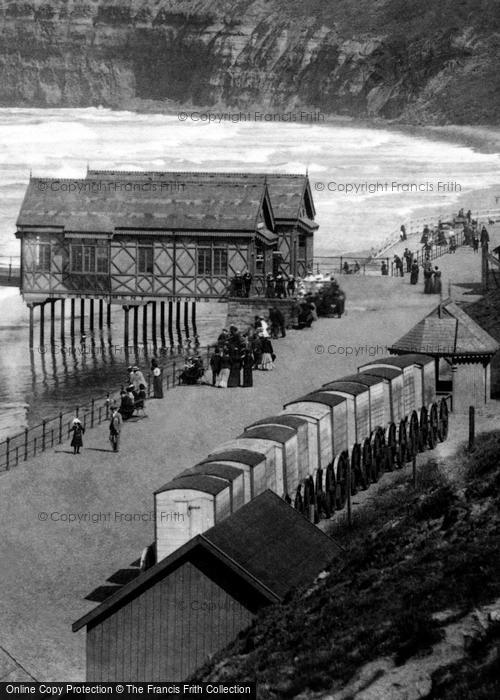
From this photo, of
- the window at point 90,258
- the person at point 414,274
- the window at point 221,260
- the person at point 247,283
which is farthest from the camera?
the person at point 414,274

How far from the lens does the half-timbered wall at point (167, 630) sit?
88.9 feet

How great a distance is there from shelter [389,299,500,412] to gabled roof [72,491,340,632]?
61.4 ft

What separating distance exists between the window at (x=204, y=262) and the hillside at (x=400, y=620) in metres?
39.8

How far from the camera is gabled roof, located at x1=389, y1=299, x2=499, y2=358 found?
48.5m

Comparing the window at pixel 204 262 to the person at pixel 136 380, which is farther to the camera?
the window at pixel 204 262

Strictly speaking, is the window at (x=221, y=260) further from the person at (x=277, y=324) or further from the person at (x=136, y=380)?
the person at (x=136, y=380)

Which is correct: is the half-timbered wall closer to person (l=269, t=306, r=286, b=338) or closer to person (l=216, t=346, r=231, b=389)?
person (l=216, t=346, r=231, b=389)

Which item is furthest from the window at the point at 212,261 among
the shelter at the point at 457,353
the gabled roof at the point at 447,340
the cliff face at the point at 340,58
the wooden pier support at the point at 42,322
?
the cliff face at the point at 340,58

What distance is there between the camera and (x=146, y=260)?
71938 millimetres

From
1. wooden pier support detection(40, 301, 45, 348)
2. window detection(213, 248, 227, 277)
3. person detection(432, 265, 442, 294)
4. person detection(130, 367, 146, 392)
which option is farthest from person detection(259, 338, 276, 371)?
wooden pier support detection(40, 301, 45, 348)

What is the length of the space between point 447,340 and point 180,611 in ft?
74.2

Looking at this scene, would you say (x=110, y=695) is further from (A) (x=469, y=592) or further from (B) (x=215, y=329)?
(B) (x=215, y=329)

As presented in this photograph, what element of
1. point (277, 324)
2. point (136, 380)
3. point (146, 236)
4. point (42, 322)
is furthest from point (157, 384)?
point (42, 322)

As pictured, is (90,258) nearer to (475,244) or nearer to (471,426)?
(475,244)
